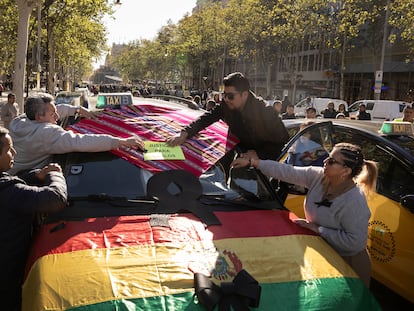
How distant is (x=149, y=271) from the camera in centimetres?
236

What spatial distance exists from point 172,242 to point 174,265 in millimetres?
233

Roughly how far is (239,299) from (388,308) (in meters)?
2.69

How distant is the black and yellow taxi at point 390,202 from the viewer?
385 centimetres

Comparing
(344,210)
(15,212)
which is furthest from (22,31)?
(344,210)

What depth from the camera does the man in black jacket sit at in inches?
101

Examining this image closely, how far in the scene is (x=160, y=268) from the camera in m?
2.39

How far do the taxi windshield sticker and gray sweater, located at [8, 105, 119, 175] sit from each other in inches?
10.8

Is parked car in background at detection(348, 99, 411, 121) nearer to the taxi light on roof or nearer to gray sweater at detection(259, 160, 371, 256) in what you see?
the taxi light on roof

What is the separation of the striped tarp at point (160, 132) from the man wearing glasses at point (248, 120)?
104 mm

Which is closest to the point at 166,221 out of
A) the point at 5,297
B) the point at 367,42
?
the point at 5,297

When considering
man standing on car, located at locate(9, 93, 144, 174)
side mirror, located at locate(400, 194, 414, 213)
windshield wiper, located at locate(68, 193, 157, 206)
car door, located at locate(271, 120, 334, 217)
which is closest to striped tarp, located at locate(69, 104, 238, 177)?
man standing on car, located at locate(9, 93, 144, 174)

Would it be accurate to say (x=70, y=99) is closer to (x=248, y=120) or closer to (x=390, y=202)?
(x=248, y=120)

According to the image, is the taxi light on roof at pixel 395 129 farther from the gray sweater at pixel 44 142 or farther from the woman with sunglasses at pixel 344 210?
the gray sweater at pixel 44 142

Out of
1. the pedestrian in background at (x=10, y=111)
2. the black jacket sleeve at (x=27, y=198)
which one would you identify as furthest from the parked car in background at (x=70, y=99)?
the black jacket sleeve at (x=27, y=198)
